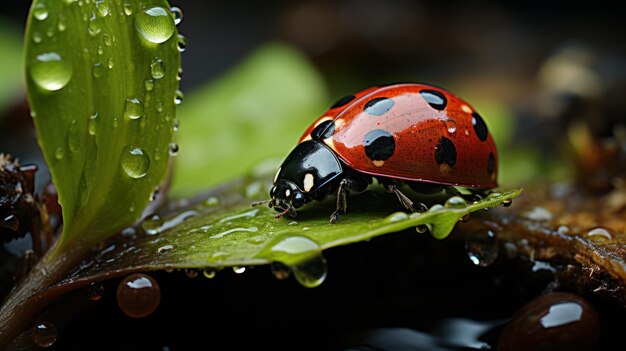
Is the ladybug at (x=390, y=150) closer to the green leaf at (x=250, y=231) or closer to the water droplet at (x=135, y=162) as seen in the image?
the green leaf at (x=250, y=231)

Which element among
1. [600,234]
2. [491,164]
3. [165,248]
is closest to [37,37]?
[165,248]

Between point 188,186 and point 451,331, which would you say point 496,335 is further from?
point 188,186

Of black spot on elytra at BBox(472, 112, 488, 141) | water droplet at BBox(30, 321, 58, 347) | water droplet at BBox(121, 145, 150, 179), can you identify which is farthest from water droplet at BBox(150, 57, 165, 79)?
black spot on elytra at BBox(472, 112, 488, 141)

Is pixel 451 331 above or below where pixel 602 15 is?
below

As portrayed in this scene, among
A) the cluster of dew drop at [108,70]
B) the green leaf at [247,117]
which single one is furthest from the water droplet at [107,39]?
the green leaf at [247,117]

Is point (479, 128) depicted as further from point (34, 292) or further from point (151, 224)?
point (34, 292)

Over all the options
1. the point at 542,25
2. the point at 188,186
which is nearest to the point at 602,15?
the point at 542,25

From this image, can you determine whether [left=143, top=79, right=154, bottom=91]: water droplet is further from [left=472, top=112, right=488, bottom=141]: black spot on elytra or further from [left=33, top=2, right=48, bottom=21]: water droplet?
[left=472, top=112, right=488, bottom=141]: black spot on elytra
